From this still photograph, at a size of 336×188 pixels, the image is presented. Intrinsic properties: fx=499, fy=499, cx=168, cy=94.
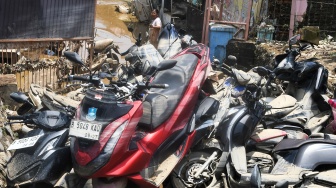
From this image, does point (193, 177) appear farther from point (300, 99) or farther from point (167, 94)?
point (300, 99)

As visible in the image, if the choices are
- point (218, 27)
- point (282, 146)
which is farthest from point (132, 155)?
point (218, 27)

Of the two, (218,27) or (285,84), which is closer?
(285,84)

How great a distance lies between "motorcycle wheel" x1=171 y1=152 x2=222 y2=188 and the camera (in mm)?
5629

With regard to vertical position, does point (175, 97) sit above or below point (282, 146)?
above

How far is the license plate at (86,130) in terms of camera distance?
174 inches

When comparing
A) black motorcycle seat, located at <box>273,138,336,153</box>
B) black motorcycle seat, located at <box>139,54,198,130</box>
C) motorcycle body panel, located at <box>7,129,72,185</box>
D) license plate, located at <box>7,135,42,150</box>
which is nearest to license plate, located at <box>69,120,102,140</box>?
motorcycle body panel, located at <box>7,129,72,185</box>

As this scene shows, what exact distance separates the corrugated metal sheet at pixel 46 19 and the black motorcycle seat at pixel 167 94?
4.22 m

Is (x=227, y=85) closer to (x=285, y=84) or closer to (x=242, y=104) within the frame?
(x=242, y=104)

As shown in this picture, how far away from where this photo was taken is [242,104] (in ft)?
21.2

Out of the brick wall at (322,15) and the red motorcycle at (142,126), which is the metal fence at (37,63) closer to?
the red motorcycle at (142,126)

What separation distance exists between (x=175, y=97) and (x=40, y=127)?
1.49m

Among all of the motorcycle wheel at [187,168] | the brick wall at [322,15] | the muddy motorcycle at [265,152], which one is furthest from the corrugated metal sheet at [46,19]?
the brick wall at [322,15]

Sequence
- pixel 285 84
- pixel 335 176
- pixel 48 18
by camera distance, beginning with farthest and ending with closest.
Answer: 1. pixel 48 18
2. pixel 285 84
3. pixel 335 176

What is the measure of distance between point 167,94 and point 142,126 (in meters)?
0.53
